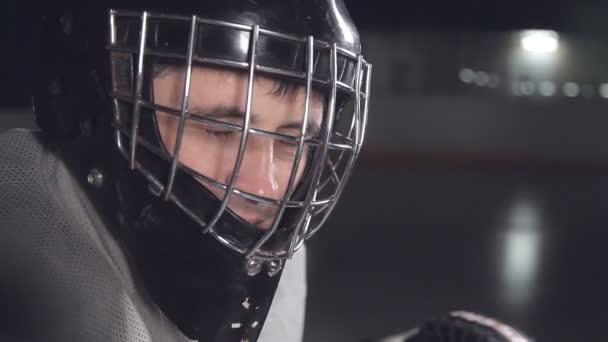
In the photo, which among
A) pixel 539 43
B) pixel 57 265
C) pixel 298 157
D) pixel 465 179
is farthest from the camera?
pixel 539 43

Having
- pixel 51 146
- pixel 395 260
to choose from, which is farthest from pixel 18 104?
pixel 51 146

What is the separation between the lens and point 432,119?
24.5ft

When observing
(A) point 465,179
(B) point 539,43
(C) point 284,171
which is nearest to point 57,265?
(C) point 284,171

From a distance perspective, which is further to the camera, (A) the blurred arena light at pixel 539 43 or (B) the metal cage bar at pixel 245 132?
(A) the blurred arena light at pixel 539 43

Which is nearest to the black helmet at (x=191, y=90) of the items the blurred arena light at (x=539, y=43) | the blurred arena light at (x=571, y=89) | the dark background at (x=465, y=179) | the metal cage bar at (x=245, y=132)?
the metal cage bar at (x=245, y=132)

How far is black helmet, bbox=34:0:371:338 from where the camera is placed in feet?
2.58

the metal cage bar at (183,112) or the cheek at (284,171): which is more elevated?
the metal cage bar at (183,112)

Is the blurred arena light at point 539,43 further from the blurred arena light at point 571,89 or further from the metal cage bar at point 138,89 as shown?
the metal cage bar at point 138,89

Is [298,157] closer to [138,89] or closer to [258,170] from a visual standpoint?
[258,170]

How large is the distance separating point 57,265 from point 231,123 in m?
0.21

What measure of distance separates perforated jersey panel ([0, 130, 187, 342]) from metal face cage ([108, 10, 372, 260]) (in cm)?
7

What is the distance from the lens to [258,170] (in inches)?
33.0

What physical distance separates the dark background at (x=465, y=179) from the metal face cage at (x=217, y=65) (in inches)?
59.6

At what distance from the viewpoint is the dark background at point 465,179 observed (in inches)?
116
